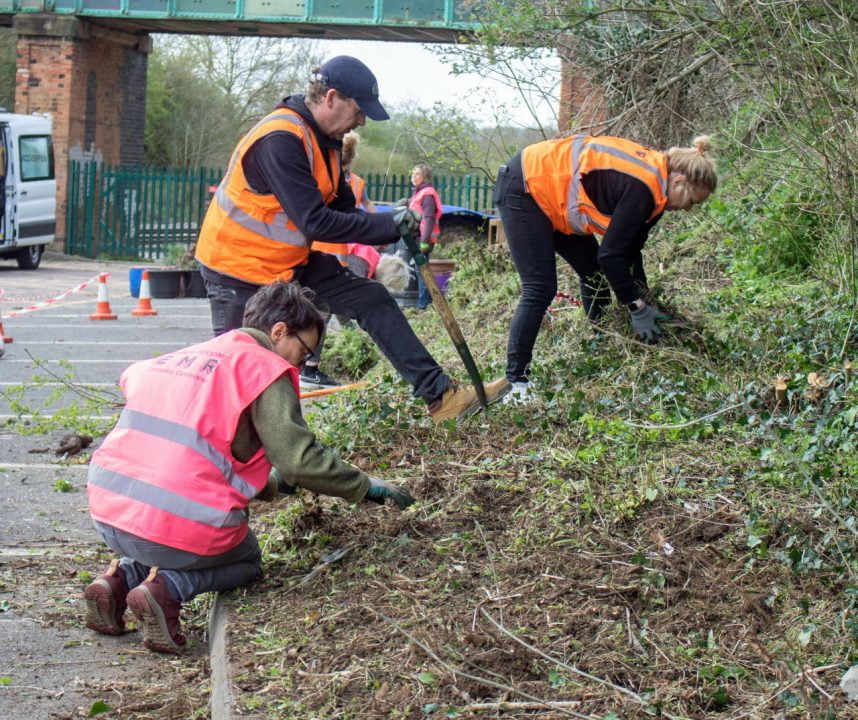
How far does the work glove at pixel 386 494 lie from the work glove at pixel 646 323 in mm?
2095

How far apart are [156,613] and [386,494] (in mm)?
920

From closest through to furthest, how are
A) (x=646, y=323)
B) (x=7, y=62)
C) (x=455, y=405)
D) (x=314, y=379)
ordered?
1. (x=455, y=405)
2. (x=646, y=323)
3. (x=314, y=379)
4. (x=7, y=62)

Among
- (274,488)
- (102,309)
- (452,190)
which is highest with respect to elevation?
(452,190)

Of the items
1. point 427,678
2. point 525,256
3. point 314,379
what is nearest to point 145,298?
point 314,379

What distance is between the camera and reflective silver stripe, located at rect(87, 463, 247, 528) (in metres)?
3.68

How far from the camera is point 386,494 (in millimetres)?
4090

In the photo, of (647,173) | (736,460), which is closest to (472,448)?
(736,460)

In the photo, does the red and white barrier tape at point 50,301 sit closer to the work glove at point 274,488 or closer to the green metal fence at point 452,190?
the green metal fence at point 452,190

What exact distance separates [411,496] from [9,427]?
3.98m

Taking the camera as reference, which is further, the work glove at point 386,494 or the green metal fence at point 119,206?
the green metal fence at point 119,206

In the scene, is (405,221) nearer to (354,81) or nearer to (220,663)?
(354,81)

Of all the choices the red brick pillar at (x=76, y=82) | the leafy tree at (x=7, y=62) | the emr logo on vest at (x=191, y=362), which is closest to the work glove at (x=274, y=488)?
the emr logo on vest at (x=191, y=362)

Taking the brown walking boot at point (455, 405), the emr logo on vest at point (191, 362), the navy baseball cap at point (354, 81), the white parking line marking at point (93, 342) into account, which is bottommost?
the white parking line marking at point (93, 342)

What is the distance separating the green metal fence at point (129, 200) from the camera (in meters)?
24.2
